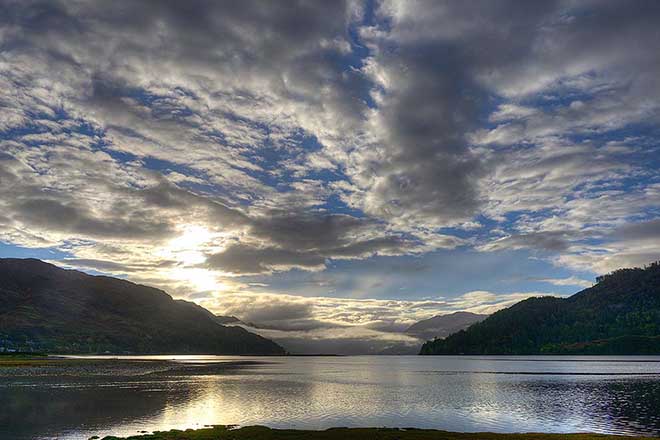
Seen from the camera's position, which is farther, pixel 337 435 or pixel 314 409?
pixel 314 409

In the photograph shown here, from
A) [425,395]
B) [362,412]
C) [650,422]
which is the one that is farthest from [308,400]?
[650,422]

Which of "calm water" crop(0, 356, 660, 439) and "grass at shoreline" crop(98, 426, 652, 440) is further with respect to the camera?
"calm water" crop(0, 356, 660, 439)

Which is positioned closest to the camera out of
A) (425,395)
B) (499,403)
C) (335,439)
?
(335,439)

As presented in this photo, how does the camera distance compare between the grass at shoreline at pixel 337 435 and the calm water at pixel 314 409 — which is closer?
the grass at shoreline at pixel 337 435

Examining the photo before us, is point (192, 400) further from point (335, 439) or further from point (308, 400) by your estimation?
point (335, 439)

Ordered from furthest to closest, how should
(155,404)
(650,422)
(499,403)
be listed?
(499,403)
(155,404)
(650,422)

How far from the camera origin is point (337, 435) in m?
57.3

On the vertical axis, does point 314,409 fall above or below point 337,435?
below

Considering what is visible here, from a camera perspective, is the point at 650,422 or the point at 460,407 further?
the point at 460,407

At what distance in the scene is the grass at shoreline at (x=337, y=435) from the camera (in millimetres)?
54469

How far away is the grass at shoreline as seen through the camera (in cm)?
5447

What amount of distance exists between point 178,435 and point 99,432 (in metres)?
12.1

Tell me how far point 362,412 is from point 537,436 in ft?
109

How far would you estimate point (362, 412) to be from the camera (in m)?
82.1
